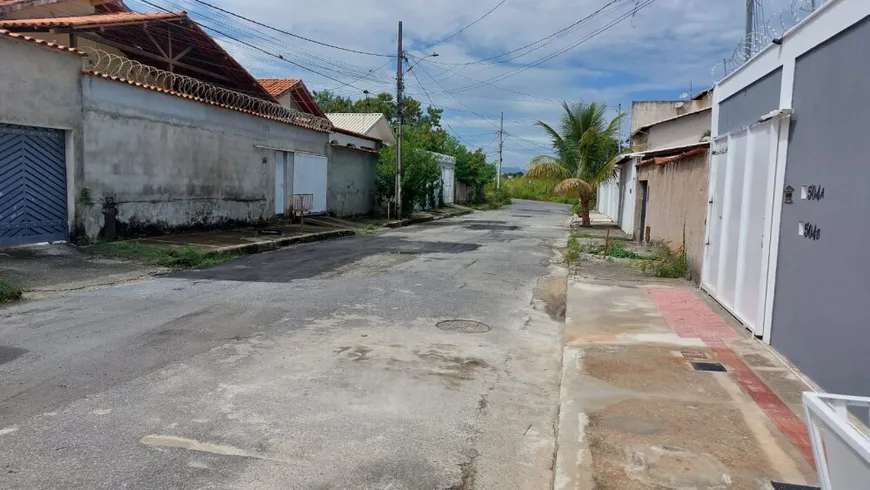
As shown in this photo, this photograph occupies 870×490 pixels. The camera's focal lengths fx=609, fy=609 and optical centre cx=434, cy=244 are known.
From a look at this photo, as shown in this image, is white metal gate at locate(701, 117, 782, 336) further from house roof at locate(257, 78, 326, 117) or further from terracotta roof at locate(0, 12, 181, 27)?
house roof at locate(257, 78, 326, 117)

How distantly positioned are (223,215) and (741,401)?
15952 millimetres

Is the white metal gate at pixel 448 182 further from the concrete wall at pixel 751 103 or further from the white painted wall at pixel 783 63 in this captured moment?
the white painted wall at pixel 783 63

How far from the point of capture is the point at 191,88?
56.6 feet

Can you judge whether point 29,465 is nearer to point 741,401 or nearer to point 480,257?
point 741,401

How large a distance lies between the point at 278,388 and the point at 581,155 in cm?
2194

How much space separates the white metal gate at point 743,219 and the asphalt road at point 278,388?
2.36m

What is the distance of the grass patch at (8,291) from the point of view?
8.18 m

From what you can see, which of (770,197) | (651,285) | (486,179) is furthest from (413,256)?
(486,179)

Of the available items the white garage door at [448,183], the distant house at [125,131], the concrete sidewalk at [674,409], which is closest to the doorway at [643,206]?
the concrete sidewalk at [674,409]

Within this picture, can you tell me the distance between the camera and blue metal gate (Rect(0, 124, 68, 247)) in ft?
37.3

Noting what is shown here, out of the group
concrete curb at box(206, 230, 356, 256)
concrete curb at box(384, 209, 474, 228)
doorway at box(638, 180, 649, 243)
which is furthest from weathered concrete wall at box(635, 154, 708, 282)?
concrete curb at box(384, 209, 474, 228)

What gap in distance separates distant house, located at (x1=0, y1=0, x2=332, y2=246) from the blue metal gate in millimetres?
22

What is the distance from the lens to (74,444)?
13.1 feet

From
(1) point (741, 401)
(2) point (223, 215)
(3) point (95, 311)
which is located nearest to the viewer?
(1) point (741, 401)
